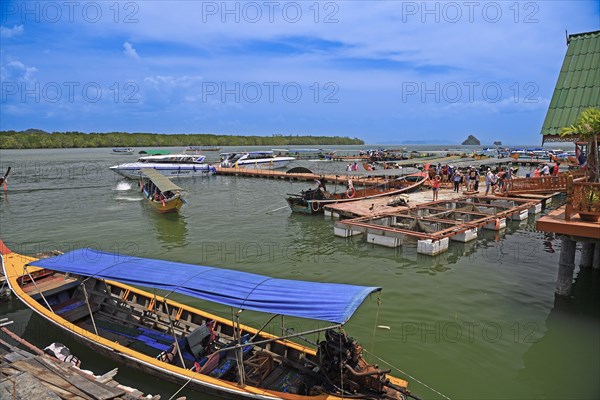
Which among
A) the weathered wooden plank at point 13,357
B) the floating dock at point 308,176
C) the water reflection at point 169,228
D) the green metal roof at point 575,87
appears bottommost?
the water reflection at point 169,228

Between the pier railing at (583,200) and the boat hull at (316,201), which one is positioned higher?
the pier railing at (583,200)

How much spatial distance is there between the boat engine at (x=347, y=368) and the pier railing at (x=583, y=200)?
7.41 m

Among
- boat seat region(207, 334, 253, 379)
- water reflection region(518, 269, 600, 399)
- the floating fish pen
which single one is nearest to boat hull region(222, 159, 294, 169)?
the floating fish pen

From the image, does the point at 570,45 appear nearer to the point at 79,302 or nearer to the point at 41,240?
the point at 79,302

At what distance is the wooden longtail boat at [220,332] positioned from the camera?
651 cm

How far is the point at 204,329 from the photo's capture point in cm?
822

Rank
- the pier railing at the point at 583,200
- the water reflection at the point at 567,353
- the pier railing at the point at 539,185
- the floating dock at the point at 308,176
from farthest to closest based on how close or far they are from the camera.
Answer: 1. the floating dock at the point at 308,176
2. the pier railing at the point at 539,185
3. the pier railing at the point at 583,200
4. the water reflection at the point at 567,353

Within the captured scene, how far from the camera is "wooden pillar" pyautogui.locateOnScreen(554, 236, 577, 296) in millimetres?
10727

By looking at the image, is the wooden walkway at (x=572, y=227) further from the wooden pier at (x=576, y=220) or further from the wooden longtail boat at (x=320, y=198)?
the wooden longtail boat at (x=320, y=198)

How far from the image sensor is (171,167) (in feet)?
162

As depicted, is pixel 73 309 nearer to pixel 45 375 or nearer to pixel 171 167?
pixel 45 375

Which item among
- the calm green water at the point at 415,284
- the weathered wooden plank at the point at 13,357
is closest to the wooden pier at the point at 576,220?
the calm green water at the point at 415,284

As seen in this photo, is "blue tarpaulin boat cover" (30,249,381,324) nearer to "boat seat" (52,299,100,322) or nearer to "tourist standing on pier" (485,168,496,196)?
"boat seat" (52,299,100,322)

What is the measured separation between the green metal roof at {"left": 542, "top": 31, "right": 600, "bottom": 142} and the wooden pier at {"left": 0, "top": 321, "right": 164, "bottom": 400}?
14262 millimetres
